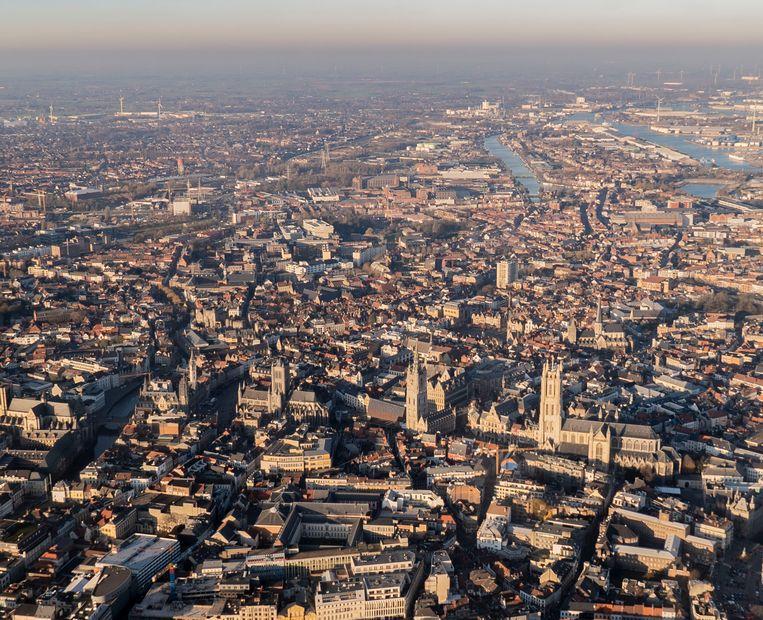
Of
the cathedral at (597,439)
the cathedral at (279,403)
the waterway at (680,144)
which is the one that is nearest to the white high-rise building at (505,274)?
the cathedral at (279,403)

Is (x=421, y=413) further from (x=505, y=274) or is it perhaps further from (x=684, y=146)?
(x=684, y=146)

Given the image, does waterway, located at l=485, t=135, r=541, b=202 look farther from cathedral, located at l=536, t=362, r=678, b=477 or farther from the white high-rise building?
cathedral, located at l=536, t=362, r=678, b=477

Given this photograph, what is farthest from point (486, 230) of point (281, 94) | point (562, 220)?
point (281, 94)

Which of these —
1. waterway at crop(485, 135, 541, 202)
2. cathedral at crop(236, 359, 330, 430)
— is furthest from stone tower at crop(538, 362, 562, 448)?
waterway at crop(485, 135, 541, 202)

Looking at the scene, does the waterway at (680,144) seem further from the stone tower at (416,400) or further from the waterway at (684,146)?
the stone tower at (416,400)

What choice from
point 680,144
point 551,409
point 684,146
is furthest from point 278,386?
point 680,144

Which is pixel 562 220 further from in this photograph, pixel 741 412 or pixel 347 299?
pixel 741 412
